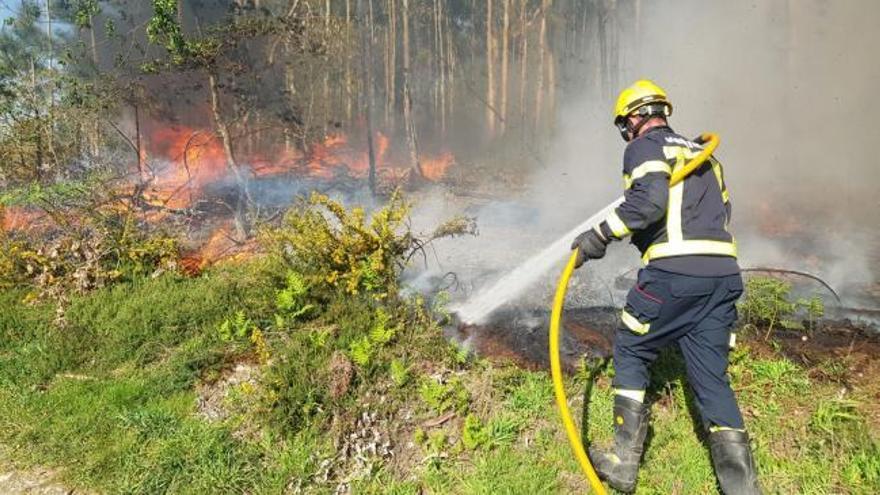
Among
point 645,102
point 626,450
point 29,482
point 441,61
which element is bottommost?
point 29,482

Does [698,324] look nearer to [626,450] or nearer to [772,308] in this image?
[626,450]

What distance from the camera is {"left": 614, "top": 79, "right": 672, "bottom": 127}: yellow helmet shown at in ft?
10.6

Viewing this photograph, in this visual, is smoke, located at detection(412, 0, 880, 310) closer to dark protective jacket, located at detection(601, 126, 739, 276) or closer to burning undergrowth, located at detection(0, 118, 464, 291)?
burning undergrowth, located at detection(0, 118, 464, 291)

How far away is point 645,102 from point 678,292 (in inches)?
44.2

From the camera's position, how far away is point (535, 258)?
746cm

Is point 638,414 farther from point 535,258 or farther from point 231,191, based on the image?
point 231,191

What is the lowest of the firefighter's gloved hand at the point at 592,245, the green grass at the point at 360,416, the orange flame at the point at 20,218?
the green grass at the point at 360,416

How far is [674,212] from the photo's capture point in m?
3.03

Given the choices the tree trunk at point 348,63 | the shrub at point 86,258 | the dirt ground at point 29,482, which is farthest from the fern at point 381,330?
the tree trunk at point 348,63

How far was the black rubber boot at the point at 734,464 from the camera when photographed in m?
2.84

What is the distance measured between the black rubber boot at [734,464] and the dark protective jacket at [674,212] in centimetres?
88

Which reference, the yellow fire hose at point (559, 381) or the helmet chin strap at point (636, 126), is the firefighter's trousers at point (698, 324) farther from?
the helmet chin strap at point (636, 126)

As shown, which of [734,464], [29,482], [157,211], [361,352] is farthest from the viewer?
[157,211]

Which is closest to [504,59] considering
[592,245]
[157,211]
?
[157,211]
